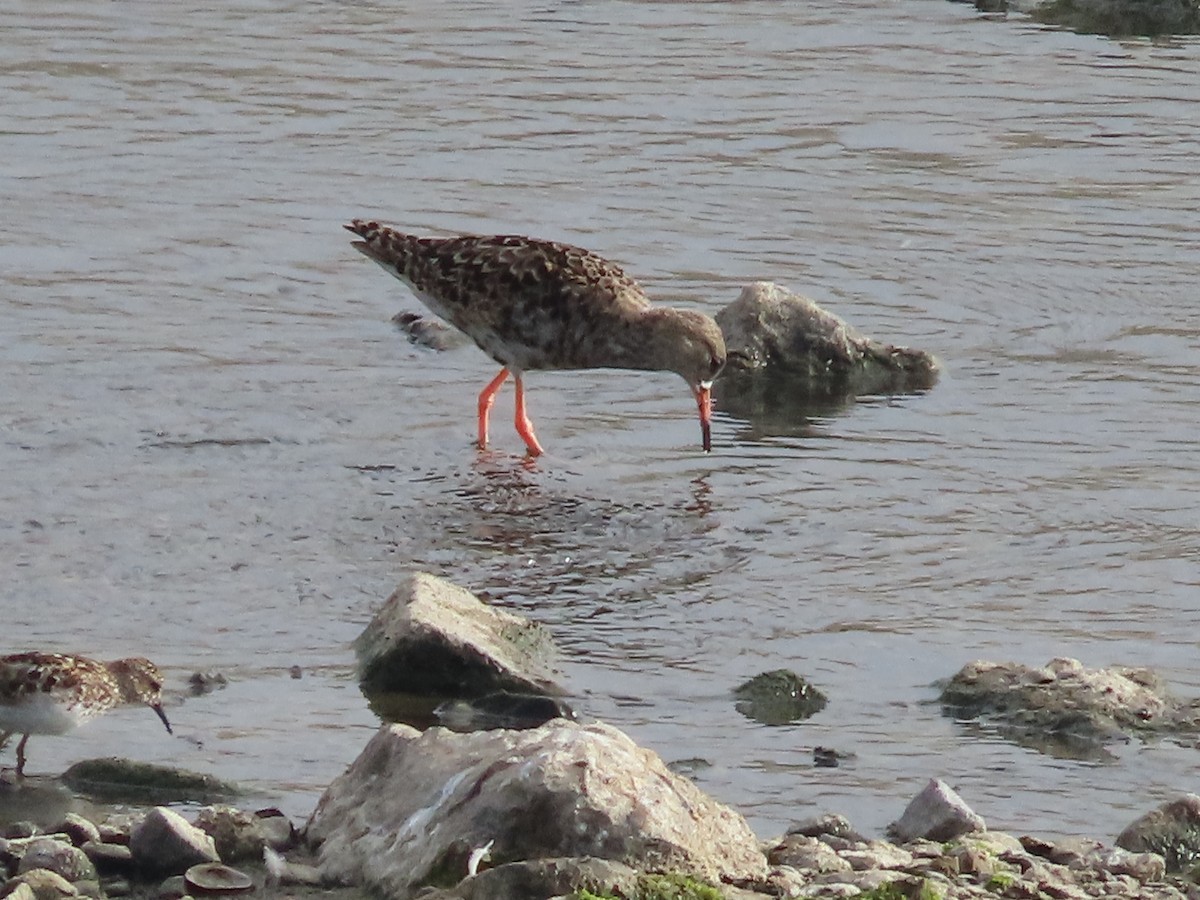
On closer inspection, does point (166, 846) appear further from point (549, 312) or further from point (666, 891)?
point (549, 312)

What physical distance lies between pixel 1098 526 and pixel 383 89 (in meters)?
10.5

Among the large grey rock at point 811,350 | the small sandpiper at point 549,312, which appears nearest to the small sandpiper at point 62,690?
the small sandpiper at point 549,312

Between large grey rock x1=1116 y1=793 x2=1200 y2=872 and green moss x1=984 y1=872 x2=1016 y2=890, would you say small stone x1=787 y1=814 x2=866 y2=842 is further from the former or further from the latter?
large grey rock x1=1116 y1=793 x2=1200 y2=872

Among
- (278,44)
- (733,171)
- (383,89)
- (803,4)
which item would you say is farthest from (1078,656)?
(803,4)

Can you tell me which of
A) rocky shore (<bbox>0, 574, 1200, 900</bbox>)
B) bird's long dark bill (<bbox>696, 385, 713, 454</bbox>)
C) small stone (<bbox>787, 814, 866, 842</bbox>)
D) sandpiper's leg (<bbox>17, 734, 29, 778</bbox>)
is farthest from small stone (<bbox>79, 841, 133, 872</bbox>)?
bird's long dark bill (<bbox>696, 385, 713, 454</bbox>)

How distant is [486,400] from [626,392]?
1.02m

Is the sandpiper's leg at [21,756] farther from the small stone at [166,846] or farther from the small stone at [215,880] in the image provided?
the small stone at [215,880]

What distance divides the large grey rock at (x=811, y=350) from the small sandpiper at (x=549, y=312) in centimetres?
54

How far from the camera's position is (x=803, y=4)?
23422 millimetres

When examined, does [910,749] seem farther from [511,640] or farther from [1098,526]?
[1098,526]

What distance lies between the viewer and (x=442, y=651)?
8.08m

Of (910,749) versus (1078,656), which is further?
(1078,656)

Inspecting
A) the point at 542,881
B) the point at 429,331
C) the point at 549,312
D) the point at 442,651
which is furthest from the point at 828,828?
the point at 429,331

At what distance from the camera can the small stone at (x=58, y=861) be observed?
6410mm
